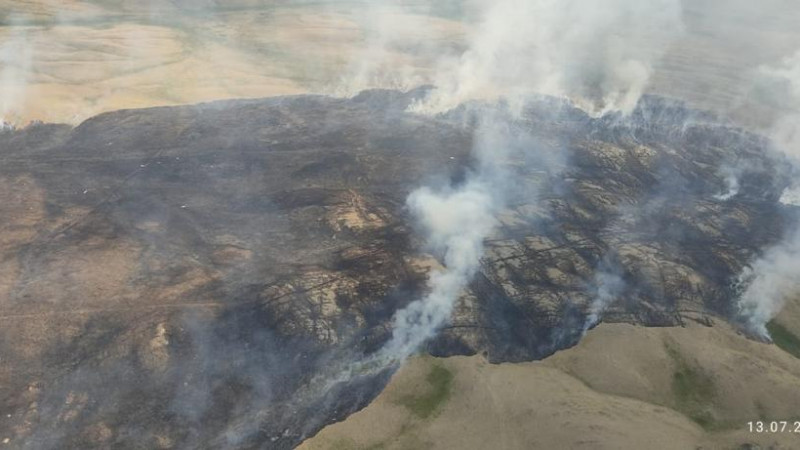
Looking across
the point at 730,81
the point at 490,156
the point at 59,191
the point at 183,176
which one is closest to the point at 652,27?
the point at 730,81

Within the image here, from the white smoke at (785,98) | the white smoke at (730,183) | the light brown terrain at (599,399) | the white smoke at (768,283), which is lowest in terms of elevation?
the light brown terrain at (599,399)

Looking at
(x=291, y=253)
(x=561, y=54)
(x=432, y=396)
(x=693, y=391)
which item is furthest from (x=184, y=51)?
(x=693, y=391)

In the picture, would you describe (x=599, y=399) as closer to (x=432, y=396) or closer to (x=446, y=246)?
(x=432, y=396)

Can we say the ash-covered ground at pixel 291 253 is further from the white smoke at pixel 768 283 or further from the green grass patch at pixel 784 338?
the green grass patch at pixel 784 338

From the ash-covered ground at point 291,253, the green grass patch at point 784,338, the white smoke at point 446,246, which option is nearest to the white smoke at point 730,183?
the ash-covered ground at point 291,253

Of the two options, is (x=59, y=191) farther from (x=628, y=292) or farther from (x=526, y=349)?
(x=628, y=292)
